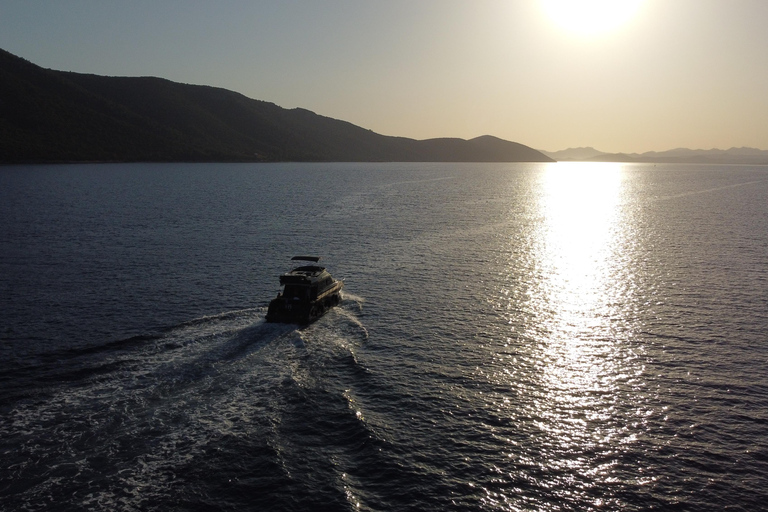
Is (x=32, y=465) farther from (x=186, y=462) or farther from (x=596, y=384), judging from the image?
(x=596, y=384)

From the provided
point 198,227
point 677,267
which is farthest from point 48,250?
point 677,267

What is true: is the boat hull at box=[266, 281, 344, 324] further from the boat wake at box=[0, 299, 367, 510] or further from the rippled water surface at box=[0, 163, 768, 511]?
the boat wake at box=[0, 299, 367, 510]

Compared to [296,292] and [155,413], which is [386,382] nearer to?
[155,413]

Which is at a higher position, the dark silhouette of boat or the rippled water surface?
the dark silhouette of boat

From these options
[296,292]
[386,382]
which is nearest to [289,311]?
[296,292]

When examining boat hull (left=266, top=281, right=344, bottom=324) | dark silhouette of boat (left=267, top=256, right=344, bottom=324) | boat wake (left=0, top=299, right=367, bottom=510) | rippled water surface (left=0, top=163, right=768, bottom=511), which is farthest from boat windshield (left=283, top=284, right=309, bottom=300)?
boat wake (left=0, top=299, right=367, bottom=510)
